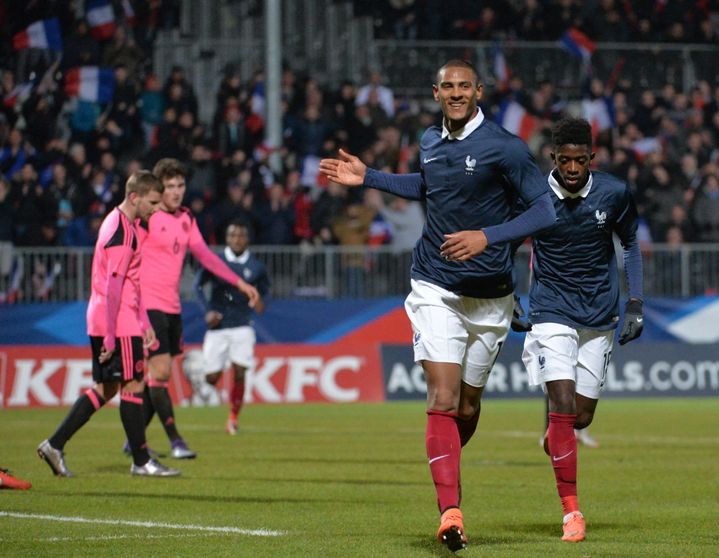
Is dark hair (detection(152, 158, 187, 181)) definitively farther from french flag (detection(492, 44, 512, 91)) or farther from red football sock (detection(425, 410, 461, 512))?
french flag (detection(492, 44, 512, 91))

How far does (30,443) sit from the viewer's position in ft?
51.5

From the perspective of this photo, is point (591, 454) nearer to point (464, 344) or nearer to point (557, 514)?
point (557, 514)

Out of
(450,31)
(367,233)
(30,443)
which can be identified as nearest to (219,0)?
(450,31)

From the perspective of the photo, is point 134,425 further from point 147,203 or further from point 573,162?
point 573,162

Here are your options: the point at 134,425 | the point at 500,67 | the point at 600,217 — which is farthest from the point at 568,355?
the point at 500,67

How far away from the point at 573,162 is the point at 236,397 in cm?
1002

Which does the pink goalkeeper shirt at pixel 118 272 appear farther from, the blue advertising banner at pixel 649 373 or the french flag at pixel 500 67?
the french flag at pixel 500 67

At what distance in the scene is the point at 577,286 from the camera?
8.98 m

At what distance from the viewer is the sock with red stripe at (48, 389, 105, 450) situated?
11711 mm

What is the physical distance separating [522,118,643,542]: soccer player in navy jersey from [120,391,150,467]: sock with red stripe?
4.14 meters

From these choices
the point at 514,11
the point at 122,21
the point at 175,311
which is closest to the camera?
the point at 175,311

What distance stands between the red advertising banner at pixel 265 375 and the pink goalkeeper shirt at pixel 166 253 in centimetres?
914

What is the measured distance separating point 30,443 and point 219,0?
16.0 meters

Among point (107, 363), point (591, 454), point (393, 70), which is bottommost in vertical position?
point (591, 454)
